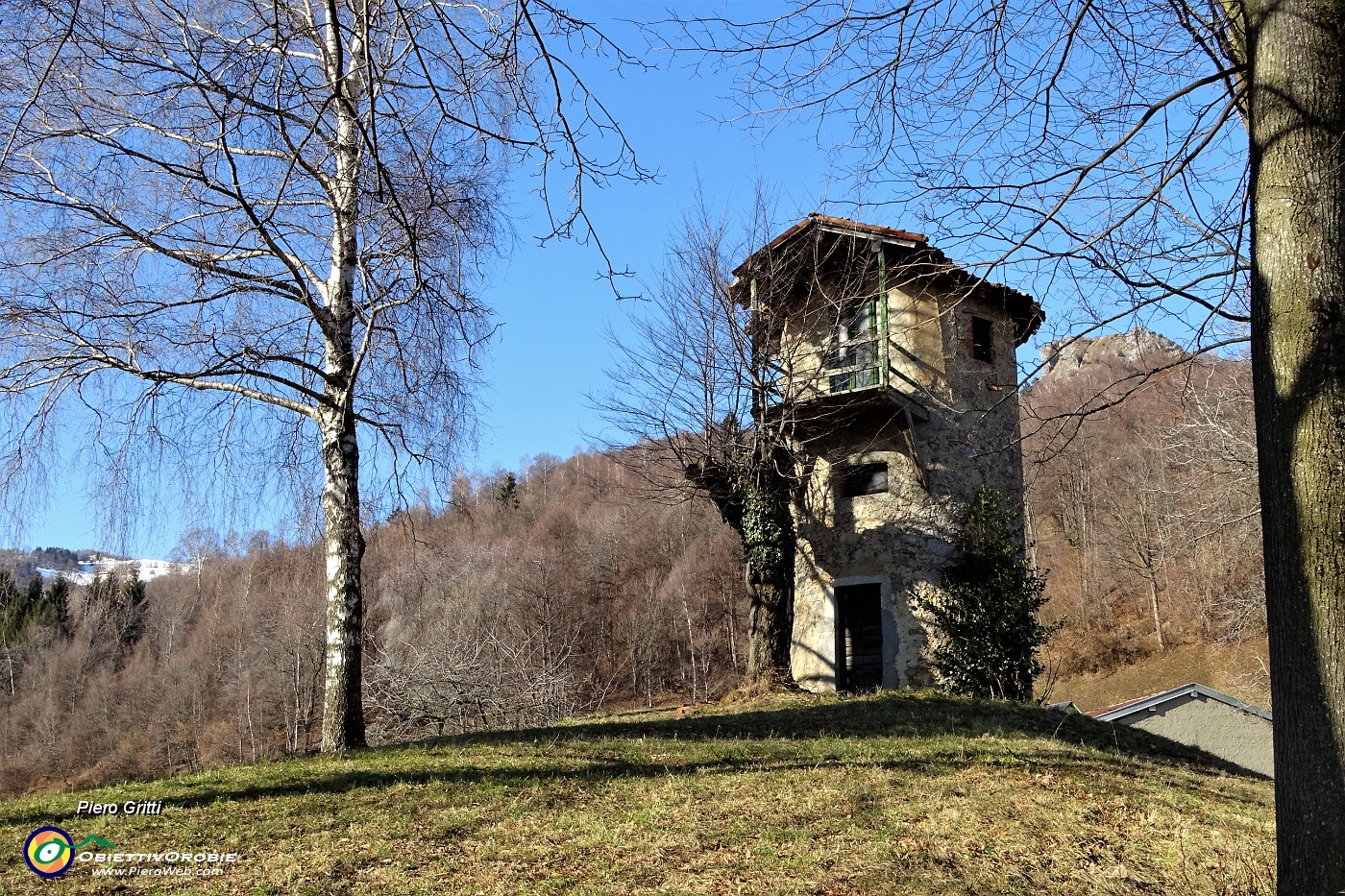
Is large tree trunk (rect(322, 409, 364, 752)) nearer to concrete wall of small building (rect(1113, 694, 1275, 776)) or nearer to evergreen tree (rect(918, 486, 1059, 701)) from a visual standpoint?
evergreen tree (rect(918, 486, 1059, 701))

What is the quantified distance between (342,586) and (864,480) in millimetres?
10408

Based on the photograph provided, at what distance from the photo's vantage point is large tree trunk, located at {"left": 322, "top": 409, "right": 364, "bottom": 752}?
27.4 feet

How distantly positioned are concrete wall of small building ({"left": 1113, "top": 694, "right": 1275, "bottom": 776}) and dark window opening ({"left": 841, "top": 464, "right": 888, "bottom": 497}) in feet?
26.4

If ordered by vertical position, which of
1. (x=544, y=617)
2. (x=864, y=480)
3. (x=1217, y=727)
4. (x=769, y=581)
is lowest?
(x=1217, y=727)

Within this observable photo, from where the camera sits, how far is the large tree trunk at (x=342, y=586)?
834 centimetres


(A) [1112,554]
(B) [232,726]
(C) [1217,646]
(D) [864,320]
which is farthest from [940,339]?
(B) [232,726]

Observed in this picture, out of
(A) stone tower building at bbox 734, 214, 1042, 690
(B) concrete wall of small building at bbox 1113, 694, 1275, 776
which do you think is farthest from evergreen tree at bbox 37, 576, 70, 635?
(B) concrete wall of small building at bbox 1113, 694, 1275, 776

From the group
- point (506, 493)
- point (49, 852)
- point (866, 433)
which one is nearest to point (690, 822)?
point (49, 852)

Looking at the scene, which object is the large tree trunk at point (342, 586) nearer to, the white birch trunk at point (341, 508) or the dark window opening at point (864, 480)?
the white birch trunk at point (341, 508)

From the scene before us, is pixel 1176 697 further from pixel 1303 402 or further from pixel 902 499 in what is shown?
pixel 1303 402

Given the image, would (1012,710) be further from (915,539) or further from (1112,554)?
(1112,554)

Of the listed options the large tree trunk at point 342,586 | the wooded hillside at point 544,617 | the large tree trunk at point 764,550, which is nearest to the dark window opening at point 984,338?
the large tree trunk at point 764,550

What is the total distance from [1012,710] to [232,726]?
3815 cm

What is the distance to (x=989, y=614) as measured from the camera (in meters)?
14.8
